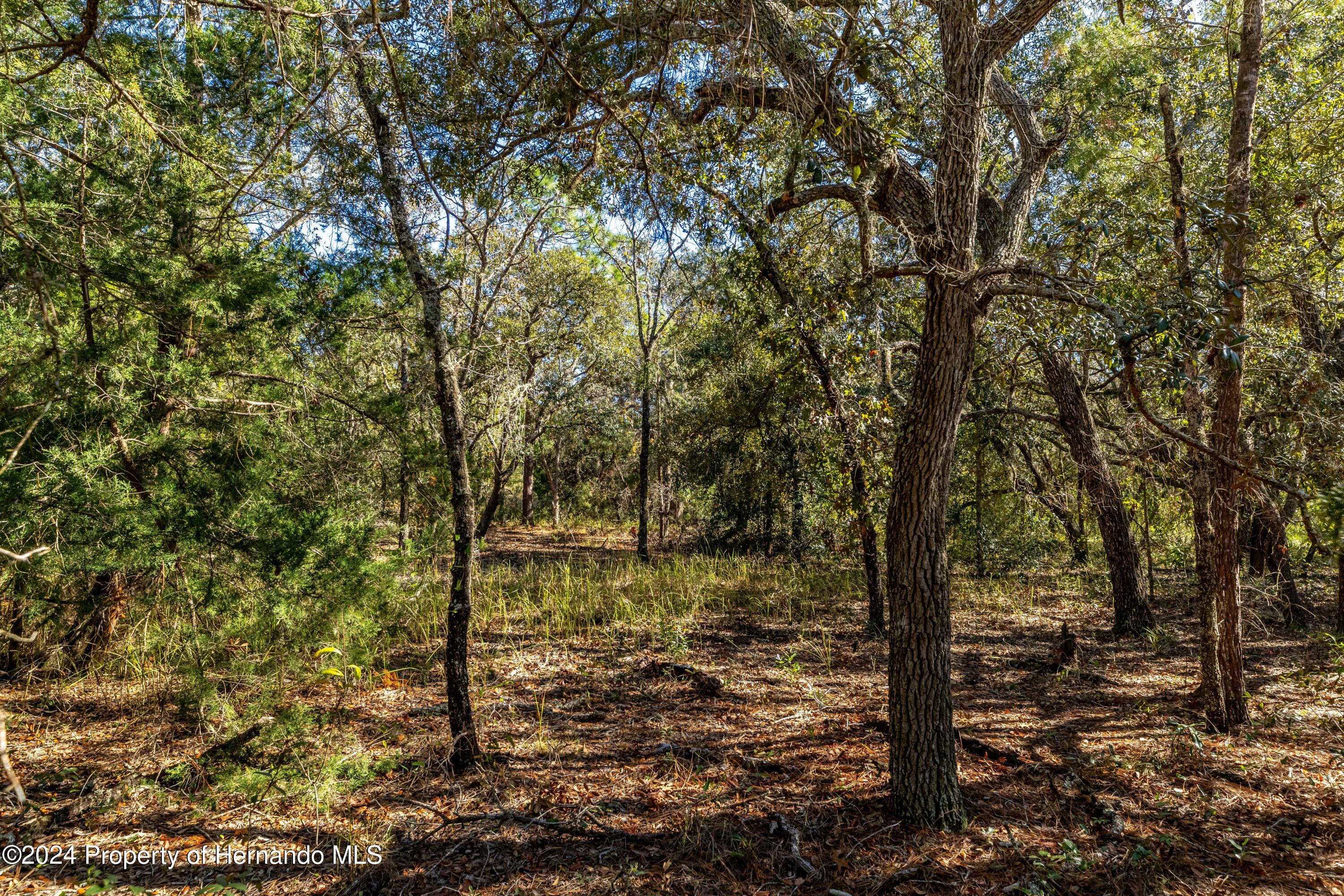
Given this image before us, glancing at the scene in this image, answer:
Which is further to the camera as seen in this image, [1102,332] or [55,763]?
[55,763]

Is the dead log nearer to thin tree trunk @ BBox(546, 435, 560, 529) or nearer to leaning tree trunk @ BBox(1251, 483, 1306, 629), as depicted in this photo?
leaning tree trunk @ BBox(1251, 483, 1306, 629)

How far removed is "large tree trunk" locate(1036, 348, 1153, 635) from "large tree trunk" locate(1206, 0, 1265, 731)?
2.41 m

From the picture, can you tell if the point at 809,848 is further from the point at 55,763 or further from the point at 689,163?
the point at 55,763

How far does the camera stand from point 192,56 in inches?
153

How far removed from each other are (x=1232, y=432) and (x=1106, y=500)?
3.35 metres

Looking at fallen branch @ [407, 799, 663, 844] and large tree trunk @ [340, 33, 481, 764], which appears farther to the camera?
large tree trunk @ [340, 33, 481, 764]

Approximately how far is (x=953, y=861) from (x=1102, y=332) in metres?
2.39

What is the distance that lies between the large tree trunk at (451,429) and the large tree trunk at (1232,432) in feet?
13.5

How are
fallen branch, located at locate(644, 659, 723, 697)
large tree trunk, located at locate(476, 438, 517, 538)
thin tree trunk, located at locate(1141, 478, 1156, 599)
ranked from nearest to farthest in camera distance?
fallen branch, located at locate(644, 659, 723, 697)
thin tree trunk, located at locate(1141, 478, 1156, 599)
large tree trunk, located at locate(476, 438, 517, 538)

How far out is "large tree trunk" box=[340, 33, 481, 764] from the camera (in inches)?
139

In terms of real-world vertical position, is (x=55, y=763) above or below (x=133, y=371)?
below

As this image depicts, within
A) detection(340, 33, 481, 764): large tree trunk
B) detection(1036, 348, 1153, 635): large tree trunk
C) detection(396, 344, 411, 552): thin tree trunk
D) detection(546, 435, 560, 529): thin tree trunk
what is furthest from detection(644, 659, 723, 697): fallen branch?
detection(546, 435, 560, 529): thin tree trunk

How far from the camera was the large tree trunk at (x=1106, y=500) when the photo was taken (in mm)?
6551

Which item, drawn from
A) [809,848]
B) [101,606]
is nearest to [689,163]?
[809,848]
